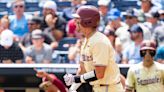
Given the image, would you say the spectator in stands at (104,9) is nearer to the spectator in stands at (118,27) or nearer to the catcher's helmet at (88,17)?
the spectator in stands at (118,27)

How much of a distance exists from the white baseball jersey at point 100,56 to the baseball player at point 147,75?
1.37m

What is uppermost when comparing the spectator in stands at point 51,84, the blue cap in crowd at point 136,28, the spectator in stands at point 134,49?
the blue cap in crowd at point 136,28

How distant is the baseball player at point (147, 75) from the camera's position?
6.62m

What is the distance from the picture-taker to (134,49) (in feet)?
29.3

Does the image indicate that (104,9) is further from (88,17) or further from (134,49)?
(88,17)

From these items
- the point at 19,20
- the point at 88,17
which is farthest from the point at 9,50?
the point at 88,17

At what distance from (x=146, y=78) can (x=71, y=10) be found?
14.5 feet

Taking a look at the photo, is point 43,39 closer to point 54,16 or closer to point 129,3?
point 54,16

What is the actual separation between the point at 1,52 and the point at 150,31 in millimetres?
2519

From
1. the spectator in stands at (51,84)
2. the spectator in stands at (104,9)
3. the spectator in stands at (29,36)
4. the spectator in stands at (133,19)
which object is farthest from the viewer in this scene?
the spectator in stands at (104,9)

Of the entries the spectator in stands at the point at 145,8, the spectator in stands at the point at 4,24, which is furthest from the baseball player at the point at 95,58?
the spectator in stands at the point at 145,8

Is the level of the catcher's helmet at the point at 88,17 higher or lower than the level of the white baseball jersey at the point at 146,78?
higher

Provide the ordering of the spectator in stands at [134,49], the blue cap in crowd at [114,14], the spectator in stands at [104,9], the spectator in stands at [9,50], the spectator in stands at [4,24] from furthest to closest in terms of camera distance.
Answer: the spectator in stands at [104,9], the spectator in stands at [4,24], the blue cap in crowd at [114,14], the spectator in stands at [134,49], the spectator in stands at [9,50]

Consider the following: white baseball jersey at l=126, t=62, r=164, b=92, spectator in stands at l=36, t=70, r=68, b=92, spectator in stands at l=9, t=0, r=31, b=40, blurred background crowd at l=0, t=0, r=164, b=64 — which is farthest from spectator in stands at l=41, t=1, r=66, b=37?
white baseball jersey at l=126, t=62, r=164, b=92
